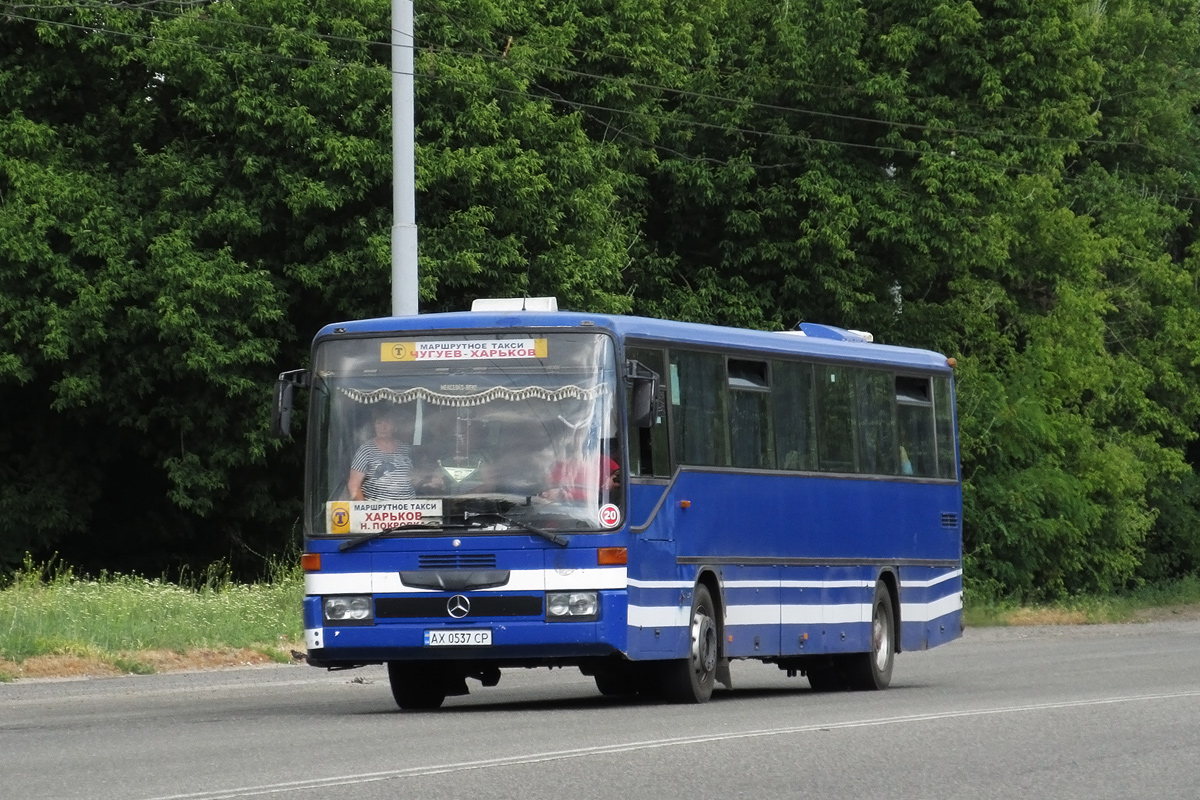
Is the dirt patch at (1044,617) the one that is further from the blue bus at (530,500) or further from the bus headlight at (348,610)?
the bus headlight at (348,610)

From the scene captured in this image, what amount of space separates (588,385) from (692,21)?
27.1m

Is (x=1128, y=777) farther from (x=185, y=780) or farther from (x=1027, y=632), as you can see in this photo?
(x=1027, y=632)

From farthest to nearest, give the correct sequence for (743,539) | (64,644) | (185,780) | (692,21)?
(692,21)
(64,644)
(743,539)
(185,780)

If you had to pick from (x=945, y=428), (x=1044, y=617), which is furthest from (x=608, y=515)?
(x=1044, y=617)

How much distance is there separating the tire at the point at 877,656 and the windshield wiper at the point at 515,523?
542 cm

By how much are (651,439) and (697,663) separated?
1.85 m

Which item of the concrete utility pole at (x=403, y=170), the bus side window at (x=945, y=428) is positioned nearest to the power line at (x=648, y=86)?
the concrete utility pole at (x=403, y=170)

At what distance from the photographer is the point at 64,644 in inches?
851

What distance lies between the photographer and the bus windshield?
15.9 meters

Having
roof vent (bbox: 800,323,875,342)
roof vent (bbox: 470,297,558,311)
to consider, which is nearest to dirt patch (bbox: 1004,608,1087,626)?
roof vent (bbox: 800,323,875,342)

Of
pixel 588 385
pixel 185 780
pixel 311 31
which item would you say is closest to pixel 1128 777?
pixel 185 780

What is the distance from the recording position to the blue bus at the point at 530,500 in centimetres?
1587

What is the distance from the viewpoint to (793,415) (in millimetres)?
19156

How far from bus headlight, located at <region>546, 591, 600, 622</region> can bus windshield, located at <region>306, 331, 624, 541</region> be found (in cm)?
47
